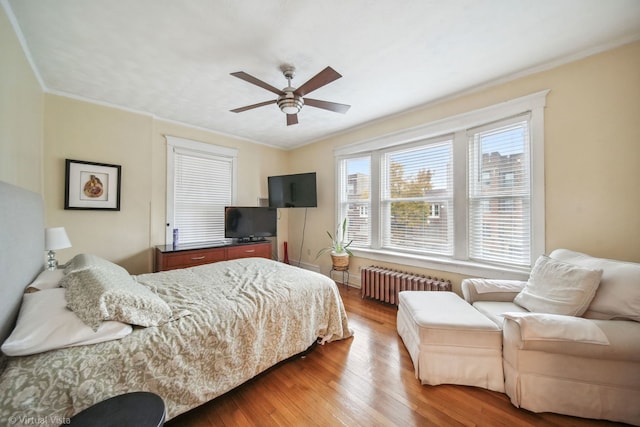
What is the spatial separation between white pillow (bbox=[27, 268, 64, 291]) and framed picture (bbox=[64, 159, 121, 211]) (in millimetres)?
1482

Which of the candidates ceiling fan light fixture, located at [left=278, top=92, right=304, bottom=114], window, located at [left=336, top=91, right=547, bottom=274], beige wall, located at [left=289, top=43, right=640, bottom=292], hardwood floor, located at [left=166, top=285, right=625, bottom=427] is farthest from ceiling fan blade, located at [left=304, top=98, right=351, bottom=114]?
hardwood floor, located at [left=166, top=285, right=625, bottom=427]

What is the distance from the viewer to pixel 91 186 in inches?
110

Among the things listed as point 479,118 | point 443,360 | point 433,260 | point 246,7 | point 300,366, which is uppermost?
point 246,7

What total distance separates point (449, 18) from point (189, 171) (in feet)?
12.3

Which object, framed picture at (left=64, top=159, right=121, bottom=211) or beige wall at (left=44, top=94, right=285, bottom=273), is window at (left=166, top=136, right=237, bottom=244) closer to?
beige wall at (left=44, top=94, right=285, bottom=273)

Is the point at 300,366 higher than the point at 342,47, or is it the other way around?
the point at 342,47

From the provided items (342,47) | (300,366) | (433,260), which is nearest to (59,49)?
(342,47)

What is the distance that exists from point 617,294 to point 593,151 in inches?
48.8

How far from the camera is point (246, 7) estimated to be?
5.01 feet

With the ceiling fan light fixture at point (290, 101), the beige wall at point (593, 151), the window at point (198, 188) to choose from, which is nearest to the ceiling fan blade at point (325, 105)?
the ceiling fan light fixture at point (290, 101)

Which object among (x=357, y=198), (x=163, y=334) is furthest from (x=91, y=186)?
(x=357, y=198)

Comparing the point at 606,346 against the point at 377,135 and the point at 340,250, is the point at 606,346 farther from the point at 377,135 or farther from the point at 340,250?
the point at 377,135

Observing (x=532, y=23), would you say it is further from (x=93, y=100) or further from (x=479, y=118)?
(x=93, y=100)

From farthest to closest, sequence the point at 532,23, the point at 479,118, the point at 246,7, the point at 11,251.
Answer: the point at 479,118
the point at 532,23
the point at 246,7
the point at 11,251
